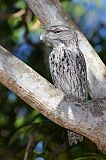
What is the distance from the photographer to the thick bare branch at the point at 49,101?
2.51 m

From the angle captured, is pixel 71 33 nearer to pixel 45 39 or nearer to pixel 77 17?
pixel 45 39

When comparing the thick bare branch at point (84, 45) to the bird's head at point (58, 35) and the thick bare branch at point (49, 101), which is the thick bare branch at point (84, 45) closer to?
the bird's head at point (58, 35)

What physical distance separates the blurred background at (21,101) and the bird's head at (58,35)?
0.60 m

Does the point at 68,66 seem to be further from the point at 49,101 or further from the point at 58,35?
the point at 49,101

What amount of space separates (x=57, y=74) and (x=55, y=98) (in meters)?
1.10

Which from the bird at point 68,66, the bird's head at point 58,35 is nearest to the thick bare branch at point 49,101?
the bird's head at point 58,35

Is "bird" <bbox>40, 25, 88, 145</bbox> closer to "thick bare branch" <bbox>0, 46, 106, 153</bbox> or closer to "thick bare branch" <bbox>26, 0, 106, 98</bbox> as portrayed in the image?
"thick bare branch" <bbox>26, 0, 106, 98</bbox>

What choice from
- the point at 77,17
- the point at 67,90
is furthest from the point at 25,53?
the point at 67,90

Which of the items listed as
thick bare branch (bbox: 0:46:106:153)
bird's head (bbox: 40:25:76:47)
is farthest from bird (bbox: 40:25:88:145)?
thick bare branch (bbox: 0:46:106:153)

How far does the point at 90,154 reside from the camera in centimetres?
324

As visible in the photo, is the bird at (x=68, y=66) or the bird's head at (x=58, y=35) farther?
the bird at (x=68, y=66)

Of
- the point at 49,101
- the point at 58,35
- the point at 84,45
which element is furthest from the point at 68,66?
the point at 49,101

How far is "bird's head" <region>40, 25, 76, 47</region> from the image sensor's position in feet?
10.7

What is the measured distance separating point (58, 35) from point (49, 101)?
1.10m
